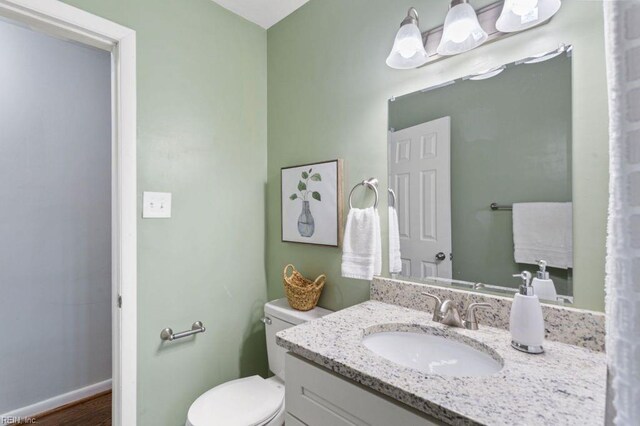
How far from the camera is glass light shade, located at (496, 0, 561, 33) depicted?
89cm

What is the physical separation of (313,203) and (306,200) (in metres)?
0.05

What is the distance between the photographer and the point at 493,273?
1.02m

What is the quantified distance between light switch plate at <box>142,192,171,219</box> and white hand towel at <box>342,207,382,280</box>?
85 centimetres

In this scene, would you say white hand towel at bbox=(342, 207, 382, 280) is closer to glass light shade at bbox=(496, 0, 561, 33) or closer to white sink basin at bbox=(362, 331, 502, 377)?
white sink basin at bbox=(362, 331, 502, 377)

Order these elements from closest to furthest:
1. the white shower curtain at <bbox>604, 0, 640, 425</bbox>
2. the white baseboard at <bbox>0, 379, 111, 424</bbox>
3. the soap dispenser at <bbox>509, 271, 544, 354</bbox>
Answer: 1. the white shower curtain at <bbox>604, 0, 640, 425</bbox>
2. the soap dispenser at <bbox>509, 271, 544, 354</bbox>
3. the white baseboard at <bbox>0, 379, 111, 424</bbox>

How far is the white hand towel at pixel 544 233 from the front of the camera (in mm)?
897

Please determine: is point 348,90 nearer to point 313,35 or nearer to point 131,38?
point 313,35

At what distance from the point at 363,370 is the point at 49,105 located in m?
2.41

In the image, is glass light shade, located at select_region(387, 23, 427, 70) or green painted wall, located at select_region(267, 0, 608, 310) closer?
green painted wall, located at select_region(267, 0, 608, 310)

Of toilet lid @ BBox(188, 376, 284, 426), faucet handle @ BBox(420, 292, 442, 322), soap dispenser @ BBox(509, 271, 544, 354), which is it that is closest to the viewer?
soap dispenser @ BBox(509, 271, 544, 354)

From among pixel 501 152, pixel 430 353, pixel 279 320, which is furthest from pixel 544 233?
pixel 279 320

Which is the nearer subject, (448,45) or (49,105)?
(448,45)

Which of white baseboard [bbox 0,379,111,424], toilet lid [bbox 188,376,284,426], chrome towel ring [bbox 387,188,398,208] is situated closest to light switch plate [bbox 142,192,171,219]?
toilet lid [bbox 188,376,284,426]

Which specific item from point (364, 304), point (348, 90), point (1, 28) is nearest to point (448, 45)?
point (348, 90)
